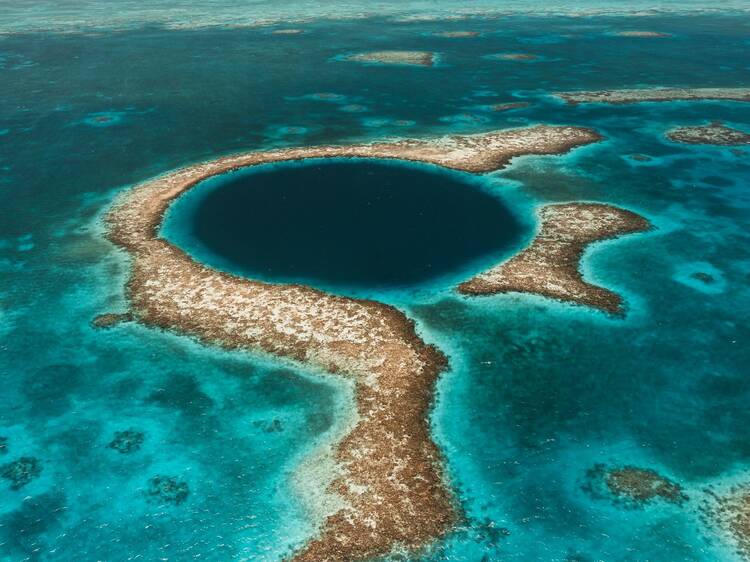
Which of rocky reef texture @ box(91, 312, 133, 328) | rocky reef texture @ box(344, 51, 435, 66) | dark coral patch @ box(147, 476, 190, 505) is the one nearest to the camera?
dark coral patch @ box(147, 476, 190, 505)

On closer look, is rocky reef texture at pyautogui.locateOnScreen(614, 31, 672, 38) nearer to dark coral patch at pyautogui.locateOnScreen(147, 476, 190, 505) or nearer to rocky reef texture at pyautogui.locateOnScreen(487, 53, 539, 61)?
rocky reef texture at pyautogui.locateOnScreen(487, 53, 539, 61)

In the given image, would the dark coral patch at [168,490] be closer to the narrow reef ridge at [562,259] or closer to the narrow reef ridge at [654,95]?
the narrow reef ridge at [562,259]

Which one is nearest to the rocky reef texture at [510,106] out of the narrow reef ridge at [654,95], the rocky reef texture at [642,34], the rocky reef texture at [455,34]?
the narrow reef ridge at [654,95]

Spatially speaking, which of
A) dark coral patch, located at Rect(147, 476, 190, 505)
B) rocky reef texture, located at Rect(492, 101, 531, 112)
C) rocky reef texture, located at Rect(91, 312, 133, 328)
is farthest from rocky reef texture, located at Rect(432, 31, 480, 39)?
dark coral patch, located at Rect(147, 476, 190, 505)

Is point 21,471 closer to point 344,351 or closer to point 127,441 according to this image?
point 127,441

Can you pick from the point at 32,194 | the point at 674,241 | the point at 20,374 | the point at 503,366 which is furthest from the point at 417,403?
the point at 32,194

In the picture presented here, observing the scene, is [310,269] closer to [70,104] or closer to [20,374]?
[20,374]

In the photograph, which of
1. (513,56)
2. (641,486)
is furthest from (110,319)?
(513,56)
